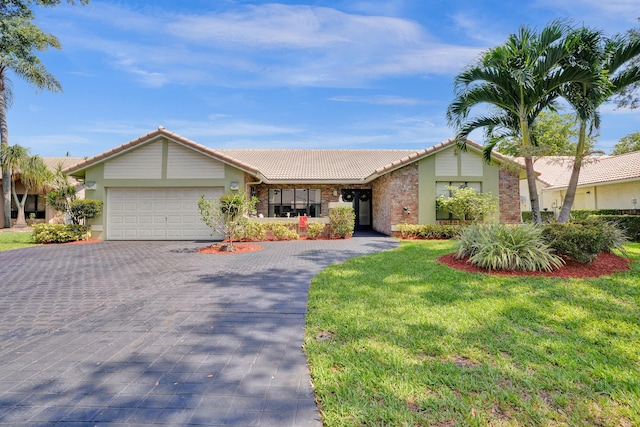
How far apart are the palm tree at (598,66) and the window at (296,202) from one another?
1199 cm

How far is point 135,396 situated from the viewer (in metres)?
2.43

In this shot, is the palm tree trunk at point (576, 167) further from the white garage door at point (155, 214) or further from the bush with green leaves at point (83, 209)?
the bush with green leaves at point (83, 209)

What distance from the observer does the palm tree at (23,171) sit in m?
18.9

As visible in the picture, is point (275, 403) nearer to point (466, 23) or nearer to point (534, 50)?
point (534, 50)

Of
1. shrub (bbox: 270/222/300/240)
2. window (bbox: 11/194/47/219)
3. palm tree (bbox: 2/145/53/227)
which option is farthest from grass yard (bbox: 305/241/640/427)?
window (bbox: 11/194/47/219)

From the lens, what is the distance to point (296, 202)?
1736 centimetres

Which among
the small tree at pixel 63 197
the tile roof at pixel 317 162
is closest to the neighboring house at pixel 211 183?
the tile roof at pixel 317 162

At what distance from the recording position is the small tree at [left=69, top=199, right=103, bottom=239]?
12.6 metres

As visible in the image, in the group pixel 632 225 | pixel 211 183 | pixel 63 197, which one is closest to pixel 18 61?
pixel 63 197

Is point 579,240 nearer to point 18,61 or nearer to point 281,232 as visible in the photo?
point 281,232

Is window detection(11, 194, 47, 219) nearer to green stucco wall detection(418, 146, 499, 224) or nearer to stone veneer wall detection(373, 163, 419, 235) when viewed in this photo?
stone veneer wall detection(373, 163, 419, 235)

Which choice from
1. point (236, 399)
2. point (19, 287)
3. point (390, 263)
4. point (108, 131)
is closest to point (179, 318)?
point (236, 399)

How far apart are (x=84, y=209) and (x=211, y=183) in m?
5.48

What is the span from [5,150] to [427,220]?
2661 centimetres
